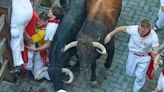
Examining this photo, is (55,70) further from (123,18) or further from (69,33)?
(123,18)

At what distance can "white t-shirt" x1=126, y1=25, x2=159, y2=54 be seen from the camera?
8664 mm

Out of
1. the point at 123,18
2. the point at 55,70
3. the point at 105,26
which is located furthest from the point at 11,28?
the point at 123,18

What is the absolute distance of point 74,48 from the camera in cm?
922

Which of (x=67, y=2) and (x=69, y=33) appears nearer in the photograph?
(x=69, y=33)

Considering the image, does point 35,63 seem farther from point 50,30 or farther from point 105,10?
point 105,10

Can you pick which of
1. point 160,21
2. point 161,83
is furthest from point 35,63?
point 160,21

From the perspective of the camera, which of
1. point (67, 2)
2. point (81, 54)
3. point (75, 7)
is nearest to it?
point (81, 54)

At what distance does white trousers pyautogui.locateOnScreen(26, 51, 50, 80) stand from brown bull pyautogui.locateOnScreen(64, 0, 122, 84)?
0.99m

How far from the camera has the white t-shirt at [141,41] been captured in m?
8.66

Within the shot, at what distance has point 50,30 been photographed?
921 centimetres

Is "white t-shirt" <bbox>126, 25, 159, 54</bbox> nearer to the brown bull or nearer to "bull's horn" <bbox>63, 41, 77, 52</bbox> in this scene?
the brown bull

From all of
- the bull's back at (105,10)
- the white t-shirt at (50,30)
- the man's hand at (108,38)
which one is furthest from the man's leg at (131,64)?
the white t-shirt at (50,30)

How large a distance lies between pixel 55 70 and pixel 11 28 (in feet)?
4.05

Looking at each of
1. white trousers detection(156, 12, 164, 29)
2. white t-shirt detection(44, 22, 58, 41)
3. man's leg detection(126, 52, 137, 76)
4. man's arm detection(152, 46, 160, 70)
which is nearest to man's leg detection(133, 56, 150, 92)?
man's leg detection(126, 52, 137, 76)
